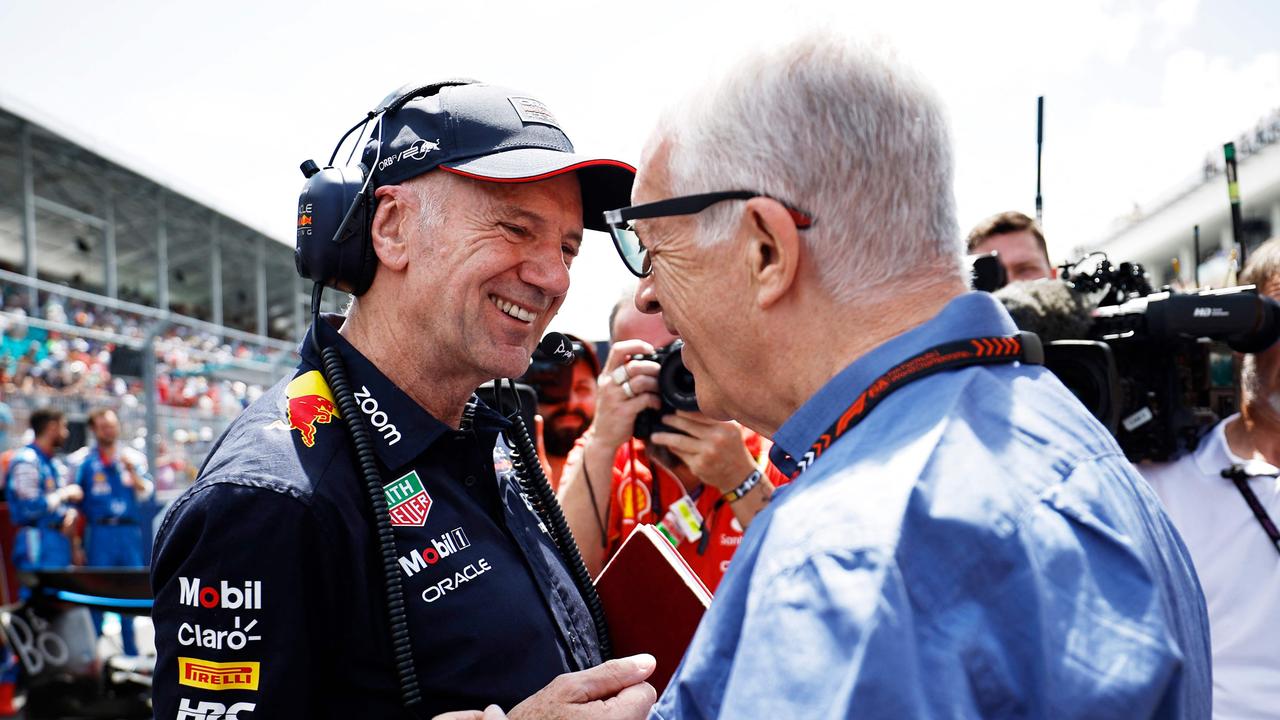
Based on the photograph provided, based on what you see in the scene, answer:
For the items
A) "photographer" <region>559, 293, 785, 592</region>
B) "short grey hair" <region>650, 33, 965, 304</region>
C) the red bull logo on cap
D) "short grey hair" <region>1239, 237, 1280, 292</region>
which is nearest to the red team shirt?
"photographer" <region>559, 293, 785, 592</region>

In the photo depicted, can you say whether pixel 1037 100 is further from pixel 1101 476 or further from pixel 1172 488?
pixel 1101 476

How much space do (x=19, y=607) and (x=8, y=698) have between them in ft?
5.91

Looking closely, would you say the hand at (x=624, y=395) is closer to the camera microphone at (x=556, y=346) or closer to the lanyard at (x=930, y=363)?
the camera microphone at (x=556, y=346)

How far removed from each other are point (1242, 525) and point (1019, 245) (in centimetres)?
167

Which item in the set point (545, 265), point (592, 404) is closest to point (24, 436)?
point (592, 404)

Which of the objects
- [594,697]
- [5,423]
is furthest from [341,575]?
[5,423]

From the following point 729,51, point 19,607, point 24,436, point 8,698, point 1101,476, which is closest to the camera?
point 1101,476

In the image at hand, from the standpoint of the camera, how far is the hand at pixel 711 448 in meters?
2.75

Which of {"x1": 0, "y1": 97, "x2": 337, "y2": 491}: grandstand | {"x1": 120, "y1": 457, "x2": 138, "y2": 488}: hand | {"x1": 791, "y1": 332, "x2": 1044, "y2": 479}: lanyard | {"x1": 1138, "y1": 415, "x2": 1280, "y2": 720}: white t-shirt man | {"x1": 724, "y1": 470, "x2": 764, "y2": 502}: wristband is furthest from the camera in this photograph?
{"x1": 120, "y1": 457, "x2": 138, "y2": 488}: hand

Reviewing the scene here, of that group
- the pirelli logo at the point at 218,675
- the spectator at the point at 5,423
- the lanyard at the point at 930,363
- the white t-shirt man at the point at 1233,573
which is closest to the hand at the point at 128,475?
the spectator at the point at 5,423

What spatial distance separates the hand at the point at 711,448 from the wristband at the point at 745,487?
13 mm

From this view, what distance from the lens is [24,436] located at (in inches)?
310

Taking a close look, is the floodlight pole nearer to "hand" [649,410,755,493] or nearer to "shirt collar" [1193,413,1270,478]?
"shirt collar" [1193,413,1270,478]

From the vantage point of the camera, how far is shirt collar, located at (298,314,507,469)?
171 centimetres
